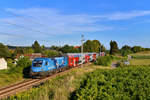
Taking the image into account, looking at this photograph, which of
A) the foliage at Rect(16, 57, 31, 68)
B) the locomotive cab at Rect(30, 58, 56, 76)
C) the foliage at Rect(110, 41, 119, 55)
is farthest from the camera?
the foliage at Rect(110, 41, 119, 55)

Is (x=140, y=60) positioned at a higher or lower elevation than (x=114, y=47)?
lower

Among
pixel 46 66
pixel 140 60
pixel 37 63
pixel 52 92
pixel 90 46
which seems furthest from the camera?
pixel 90 46

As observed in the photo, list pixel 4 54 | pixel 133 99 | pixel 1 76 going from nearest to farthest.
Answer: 1. pixel 133 99
2. pixel 1 76
3. pixel 4 54

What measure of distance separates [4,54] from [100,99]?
6838cm

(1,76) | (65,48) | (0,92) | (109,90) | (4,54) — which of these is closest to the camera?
(109,90)

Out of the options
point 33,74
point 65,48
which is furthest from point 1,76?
point 65,48

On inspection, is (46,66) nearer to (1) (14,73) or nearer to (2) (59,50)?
(1) (14,73)

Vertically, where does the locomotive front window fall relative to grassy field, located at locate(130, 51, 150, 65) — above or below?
above

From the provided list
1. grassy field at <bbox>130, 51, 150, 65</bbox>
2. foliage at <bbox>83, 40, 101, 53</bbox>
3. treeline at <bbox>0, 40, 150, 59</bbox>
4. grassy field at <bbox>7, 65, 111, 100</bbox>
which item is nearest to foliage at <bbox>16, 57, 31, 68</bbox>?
grassy field at <bbox>7, 65, 111, 100</bbox>

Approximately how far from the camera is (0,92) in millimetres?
15938

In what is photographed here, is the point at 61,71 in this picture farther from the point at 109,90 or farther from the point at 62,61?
the point at 109,90

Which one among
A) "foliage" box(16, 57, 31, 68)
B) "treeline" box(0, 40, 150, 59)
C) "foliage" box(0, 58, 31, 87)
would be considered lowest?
"foliage" box(0, 58, 31, 87)

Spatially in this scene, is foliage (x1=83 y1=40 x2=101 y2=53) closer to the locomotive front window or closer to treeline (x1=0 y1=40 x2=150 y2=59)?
treeline (x1=0 y1=40 x2=150 y2=59)

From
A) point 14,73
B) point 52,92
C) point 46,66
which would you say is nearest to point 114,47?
point 46,66
